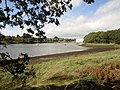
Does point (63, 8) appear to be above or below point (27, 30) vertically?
above

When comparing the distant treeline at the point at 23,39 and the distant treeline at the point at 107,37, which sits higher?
the distant treeline at the point at 23,39

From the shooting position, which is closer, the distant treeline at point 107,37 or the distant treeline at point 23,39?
the distant treeline at point 23,39

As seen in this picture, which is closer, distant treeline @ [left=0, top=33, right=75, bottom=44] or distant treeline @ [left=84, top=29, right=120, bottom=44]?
distant treeline @ [left=0, top=33, right=75, bottom=44]

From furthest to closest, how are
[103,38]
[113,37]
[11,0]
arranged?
[103,38] < [113,37] < [11,0]

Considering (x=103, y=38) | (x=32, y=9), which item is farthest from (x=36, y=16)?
(x=103, y=38)

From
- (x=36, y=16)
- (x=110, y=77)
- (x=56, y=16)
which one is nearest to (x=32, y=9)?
(x=36, y=16)

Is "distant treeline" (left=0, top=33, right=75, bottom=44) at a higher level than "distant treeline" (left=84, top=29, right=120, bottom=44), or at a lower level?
higher

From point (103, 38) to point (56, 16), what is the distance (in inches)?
5891

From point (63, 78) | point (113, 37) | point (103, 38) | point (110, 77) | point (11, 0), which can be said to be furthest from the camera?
point (103, 38)

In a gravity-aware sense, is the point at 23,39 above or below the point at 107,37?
above

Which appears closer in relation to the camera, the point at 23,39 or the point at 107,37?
the point at 23,39

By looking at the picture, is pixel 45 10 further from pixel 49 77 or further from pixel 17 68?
pixel 49 77

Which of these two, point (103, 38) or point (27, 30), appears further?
A: point (103, 38)

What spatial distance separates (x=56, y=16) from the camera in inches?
490
